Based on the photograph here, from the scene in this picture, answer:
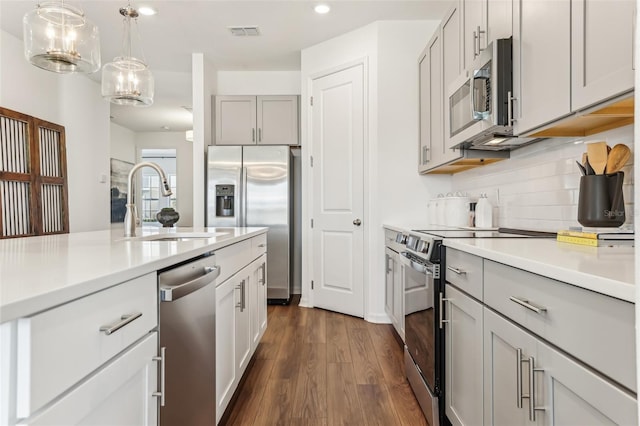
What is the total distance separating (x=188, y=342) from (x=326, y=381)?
1225 millimetres

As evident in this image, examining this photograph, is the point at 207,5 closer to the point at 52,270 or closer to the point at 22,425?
the point at 52,270

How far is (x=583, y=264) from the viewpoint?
0.89 metres

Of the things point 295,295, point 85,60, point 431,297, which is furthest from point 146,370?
point 295,295

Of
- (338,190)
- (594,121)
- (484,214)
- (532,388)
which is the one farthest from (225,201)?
(532,388)

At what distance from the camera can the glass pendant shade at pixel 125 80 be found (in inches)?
107

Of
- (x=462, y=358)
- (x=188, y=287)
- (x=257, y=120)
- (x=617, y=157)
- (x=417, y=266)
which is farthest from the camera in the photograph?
(x=257, y=120)

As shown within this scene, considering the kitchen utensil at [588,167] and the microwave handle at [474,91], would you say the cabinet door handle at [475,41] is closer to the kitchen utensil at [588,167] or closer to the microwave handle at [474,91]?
the microwave handle at [474,91]

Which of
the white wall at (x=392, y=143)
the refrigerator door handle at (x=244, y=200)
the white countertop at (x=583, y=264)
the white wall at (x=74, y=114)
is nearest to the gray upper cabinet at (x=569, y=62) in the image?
the white countertop at (x=583, y=264)

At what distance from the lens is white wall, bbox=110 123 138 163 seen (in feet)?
25.6

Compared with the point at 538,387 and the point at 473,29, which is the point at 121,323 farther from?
the point at 473,29

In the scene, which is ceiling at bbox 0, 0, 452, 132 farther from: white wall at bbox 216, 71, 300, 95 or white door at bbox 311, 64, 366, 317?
white door at bbox 311, 64, 366, 317

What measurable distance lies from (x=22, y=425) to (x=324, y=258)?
11.2ft

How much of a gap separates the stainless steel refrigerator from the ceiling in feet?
3.65

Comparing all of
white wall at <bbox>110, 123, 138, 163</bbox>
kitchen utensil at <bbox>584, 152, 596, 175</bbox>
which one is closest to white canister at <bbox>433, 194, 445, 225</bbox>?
kitchen utensil at <bbox>584, 152, 596, 175</bbox>
